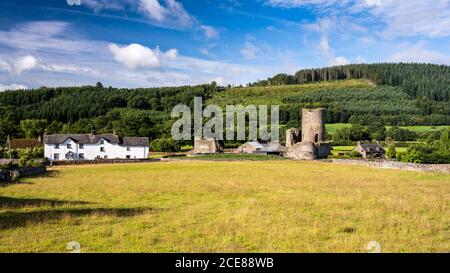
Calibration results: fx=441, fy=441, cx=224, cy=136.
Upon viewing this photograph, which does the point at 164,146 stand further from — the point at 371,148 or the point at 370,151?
the point at 371,148

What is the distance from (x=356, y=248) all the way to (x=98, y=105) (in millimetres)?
146581

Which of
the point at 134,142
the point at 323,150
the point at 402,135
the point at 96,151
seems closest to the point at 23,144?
the point at 96,151

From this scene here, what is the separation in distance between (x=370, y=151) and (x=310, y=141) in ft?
37.3

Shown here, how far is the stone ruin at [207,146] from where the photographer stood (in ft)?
272

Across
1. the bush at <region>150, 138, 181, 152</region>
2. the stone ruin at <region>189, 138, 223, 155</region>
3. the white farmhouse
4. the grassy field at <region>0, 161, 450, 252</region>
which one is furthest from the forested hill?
the grassy field at <region>0, 161, 450, 252</region>

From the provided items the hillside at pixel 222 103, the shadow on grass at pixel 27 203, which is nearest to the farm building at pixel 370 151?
the hillside at pixel 222 103

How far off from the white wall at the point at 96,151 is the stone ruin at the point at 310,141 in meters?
27.1

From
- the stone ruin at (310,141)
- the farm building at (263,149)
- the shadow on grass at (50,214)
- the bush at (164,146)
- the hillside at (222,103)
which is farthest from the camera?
the hillside at (222,103)

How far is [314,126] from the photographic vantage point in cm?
8094

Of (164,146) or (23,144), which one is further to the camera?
(164,146)

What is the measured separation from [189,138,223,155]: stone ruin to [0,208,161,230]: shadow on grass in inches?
2487

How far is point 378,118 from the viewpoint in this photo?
123 metres

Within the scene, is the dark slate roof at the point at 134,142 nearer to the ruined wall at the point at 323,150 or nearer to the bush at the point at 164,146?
the bush at the point at 164,146
